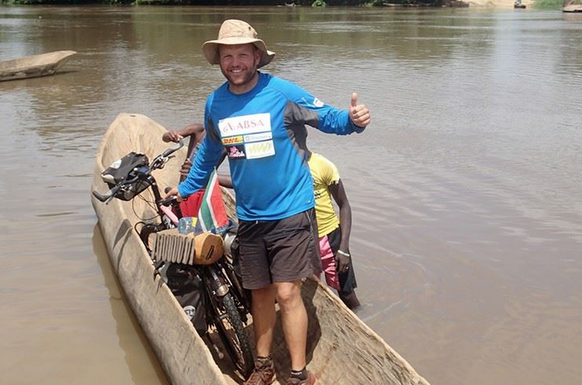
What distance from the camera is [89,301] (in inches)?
185

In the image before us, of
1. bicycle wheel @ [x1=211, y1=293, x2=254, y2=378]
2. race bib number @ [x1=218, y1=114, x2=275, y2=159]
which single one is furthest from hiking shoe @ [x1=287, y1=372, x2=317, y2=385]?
race bib number @ [x1=218, y1=114, x2=275, y2=159]

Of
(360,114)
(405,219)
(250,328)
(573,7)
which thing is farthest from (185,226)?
(573,7)

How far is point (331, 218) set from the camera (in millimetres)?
3971

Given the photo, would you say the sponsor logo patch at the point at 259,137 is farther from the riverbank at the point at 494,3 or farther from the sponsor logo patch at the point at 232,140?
the riverbank at the point at 494,3

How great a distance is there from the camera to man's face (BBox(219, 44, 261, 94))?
3043 mm

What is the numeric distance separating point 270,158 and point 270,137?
0.09 meters

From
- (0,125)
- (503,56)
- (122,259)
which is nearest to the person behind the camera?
(122,259)

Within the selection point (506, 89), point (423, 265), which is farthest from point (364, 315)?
point (506, 89)

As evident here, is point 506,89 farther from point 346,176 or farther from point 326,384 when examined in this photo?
point 326,384

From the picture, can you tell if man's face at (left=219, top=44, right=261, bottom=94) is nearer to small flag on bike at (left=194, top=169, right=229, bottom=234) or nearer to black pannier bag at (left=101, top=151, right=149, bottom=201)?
small flag on bike at (left=194, top=169, right=229, bottom=234)

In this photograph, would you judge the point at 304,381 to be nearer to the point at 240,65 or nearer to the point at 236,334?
the point at 236,334

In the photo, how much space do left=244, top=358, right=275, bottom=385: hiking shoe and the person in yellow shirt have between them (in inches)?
30.1

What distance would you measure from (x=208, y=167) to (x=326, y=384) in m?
1.18

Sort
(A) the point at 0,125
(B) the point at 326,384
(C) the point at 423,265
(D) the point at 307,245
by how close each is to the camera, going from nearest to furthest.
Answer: (D) the point at 307,245
(B) the point at 326,384
(C) the point at 423,265
(A) the point at 0,125
